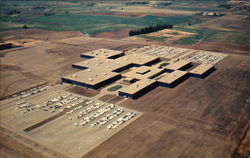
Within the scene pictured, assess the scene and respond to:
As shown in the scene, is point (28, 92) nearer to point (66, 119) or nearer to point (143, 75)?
point (66, 119)

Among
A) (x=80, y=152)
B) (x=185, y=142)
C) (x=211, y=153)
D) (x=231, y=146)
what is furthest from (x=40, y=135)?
(x=231, y=146)

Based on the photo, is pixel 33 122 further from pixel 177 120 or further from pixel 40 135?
pixel 177 120

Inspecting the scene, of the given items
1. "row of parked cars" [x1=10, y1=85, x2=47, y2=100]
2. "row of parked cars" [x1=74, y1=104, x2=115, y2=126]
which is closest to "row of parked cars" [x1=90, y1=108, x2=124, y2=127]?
"row of parked cars" [x1=74, y1=104, x2=115, y2=126]

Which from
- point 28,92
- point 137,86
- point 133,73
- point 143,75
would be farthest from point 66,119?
point 133,73

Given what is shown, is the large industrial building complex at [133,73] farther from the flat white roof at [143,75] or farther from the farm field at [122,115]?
the farm field at [122,115]

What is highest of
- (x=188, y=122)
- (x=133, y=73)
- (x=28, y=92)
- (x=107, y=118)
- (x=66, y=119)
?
(x=133, y=73)
